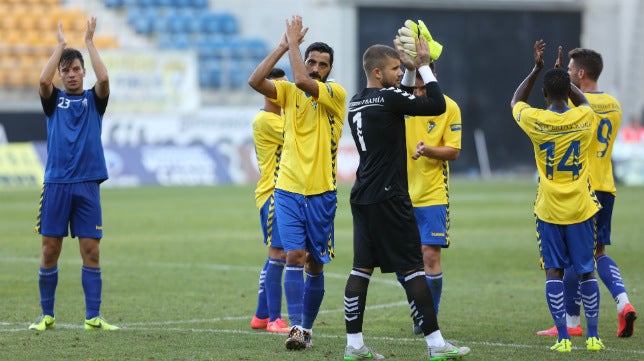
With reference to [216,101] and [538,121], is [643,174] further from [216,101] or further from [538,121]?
[538,121]

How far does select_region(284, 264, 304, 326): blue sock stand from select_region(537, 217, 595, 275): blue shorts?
70.7 inches

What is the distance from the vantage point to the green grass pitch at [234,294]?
814 centimetres

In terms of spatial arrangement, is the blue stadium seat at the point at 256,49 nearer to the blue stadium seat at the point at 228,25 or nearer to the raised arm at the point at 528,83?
the blue stadium seat at the point at 228,25

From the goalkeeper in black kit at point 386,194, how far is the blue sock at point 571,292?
1.66 m

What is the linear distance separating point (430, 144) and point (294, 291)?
1.72 m

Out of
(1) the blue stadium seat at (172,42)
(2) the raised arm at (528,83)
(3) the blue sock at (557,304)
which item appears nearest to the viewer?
(3) the blue sock at (557,304)

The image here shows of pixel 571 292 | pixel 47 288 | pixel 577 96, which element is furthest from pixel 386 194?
pixel 47 288

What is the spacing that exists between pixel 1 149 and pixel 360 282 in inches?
974

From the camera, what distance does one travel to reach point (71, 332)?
8.97 metres

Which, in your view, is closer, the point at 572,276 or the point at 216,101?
the point at 572,276

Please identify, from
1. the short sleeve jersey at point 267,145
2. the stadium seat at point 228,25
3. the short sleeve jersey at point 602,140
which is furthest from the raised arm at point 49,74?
the stadium seat at point 228,25

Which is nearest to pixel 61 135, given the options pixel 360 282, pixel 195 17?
pixel 360 282

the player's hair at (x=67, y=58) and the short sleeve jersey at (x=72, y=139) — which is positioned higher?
the player's hair at (x=67, y=58)

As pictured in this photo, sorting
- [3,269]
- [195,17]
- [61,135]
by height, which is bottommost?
[3,269]
